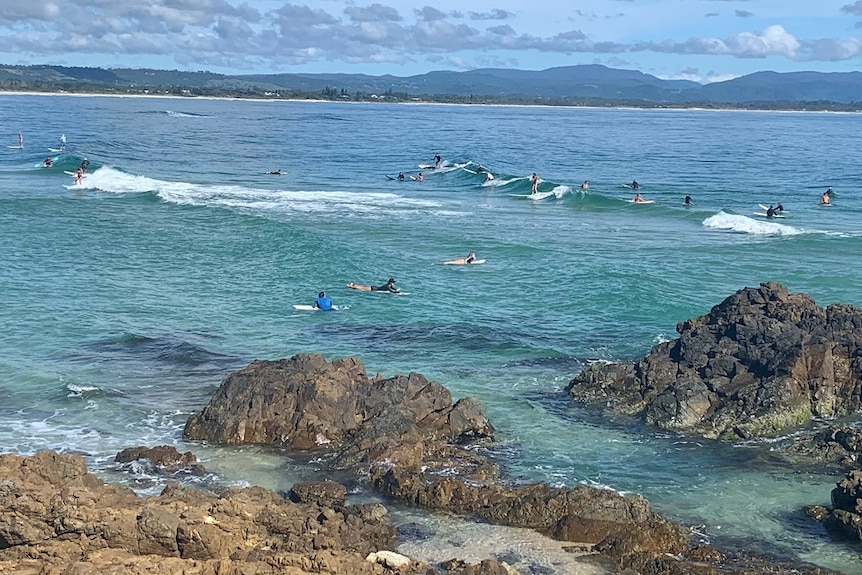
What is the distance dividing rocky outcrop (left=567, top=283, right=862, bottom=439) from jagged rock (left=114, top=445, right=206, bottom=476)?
8973 millimetres

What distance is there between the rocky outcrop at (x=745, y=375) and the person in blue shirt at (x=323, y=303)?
950 cm

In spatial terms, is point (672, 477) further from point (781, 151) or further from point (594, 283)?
point (781, 151)

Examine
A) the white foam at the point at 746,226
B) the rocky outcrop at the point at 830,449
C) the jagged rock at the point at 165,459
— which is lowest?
the jagged rock at the point at 165,459

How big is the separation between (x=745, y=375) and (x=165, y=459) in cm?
1260

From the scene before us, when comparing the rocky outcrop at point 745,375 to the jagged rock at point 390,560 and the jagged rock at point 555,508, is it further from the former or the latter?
the jagged rock at point 390,560

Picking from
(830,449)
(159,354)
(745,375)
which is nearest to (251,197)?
(159,354)

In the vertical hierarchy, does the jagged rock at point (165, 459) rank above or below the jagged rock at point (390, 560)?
below

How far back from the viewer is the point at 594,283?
33.2m

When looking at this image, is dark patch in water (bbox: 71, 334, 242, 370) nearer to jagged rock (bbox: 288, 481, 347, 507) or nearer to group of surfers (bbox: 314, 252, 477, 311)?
group of surfers (bbox: 314, 252, 477, 311)

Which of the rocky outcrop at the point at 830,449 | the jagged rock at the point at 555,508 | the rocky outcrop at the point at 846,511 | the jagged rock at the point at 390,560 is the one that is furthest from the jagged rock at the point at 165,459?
the rocky outcrop at the point at 830,449

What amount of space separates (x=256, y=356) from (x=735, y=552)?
45.8 ft

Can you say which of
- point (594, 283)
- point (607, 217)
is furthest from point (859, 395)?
point (607, 217)

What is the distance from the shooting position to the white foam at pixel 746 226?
45.8 meters

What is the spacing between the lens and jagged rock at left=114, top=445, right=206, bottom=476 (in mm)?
17797
